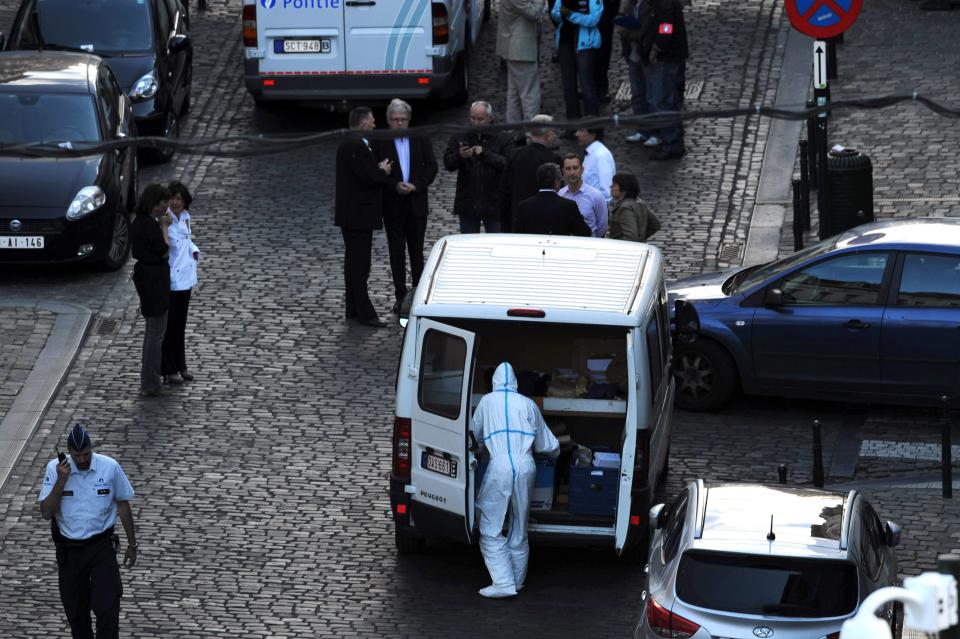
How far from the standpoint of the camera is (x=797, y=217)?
18.1 m

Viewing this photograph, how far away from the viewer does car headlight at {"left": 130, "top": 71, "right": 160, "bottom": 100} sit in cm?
2092

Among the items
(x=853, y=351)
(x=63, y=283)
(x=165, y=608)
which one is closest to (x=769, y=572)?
(x=165, y=608)

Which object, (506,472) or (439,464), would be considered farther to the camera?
(439,464)

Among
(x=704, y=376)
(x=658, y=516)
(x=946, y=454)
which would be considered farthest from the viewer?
(x=704, y=376)

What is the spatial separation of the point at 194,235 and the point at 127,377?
3668mm

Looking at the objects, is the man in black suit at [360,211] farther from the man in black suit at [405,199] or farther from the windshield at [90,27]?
the windshield at [90,27]

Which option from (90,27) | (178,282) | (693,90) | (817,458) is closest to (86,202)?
(178,282)

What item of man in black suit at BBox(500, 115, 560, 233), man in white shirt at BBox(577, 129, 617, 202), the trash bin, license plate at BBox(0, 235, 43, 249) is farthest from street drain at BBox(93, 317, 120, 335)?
→ the trash bin

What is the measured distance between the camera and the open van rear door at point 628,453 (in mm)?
11539

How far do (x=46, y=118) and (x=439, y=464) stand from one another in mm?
8567

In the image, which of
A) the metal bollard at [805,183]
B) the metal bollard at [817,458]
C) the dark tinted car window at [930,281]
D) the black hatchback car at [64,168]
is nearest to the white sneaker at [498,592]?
the metal bollard at [817,458]

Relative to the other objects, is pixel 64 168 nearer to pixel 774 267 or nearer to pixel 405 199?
pixel 405 199

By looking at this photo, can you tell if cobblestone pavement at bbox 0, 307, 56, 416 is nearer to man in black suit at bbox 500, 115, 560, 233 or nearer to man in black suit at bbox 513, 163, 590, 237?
man in black suit at bbox 500, 115, 560, 233

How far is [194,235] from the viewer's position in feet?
63.3
